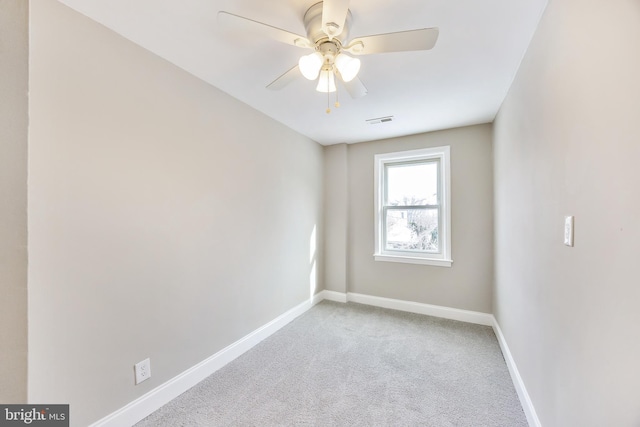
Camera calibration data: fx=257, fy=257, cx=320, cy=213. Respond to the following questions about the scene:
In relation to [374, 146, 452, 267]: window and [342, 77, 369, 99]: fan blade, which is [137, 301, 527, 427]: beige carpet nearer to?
[374, 146, 452, 267]: window

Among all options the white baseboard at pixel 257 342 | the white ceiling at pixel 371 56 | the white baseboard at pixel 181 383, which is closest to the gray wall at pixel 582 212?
the white ceiling at pixel 371 56

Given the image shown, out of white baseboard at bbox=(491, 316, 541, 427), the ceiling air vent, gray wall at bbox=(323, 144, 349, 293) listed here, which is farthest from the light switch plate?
gray wall at bbox=(323, 144, 349, 293)

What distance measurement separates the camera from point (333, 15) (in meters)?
1.13

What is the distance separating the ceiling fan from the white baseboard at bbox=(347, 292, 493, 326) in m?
2.96

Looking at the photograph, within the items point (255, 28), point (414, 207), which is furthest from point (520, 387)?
point (255, 28)

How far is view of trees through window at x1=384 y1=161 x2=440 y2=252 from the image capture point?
11.3 ft

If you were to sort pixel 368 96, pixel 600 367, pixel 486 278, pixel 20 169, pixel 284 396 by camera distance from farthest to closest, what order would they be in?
pixel 486 278, pixel 368 96, pixel 284 396, pixel 600 367, pixel 20 169

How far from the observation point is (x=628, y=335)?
754mm

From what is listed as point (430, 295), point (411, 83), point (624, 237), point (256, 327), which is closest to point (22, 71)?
point (624, 237)

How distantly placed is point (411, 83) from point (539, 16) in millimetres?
851

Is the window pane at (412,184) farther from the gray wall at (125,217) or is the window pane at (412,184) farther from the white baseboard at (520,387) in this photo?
the gray wall at (125,217)

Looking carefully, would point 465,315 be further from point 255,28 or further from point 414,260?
point 255,28

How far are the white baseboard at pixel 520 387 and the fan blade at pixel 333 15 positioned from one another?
7.75 ft

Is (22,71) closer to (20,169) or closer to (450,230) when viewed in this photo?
(20,169)
